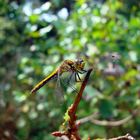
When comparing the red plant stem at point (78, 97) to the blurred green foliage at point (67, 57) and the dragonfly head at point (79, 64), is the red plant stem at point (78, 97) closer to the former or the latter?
the dragonfly head at point (79, 64)

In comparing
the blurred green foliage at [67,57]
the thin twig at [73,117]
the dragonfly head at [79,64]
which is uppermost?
the blurred green foliage at [67,57]

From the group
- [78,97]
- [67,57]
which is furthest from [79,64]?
[67,57]

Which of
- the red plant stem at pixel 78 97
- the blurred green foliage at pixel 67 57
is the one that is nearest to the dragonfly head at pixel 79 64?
the red plant stem at pixel 78 97

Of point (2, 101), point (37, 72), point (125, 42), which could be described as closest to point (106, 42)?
point (125, 42)

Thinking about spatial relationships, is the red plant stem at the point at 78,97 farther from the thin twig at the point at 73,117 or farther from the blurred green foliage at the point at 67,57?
the blurred green foliage at the point at 67,57

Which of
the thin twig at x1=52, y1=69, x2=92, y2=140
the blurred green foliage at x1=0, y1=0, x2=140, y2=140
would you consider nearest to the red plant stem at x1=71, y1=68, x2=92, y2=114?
the thin twig at x1=52, y1=69, x2=92, y2=140

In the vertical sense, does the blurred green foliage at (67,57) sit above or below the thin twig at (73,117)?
above

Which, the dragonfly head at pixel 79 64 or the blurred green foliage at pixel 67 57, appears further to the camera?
the blurred green foliage at pixel 67 57

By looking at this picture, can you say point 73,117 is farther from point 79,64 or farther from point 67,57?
point 67,57

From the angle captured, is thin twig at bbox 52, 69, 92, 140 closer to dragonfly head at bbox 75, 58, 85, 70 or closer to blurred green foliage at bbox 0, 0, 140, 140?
dragonfly head at bbox 75, 58, 85, 70
